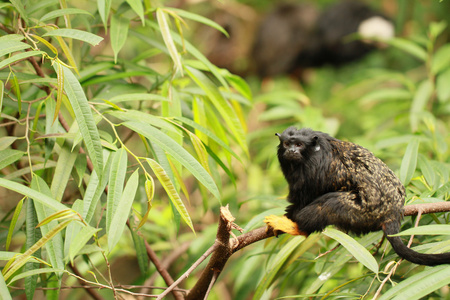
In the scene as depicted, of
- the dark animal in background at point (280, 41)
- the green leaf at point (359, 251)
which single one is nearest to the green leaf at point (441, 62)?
the green leaf at point (359, 251)

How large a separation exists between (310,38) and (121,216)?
195 inches

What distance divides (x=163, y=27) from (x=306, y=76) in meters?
4.21

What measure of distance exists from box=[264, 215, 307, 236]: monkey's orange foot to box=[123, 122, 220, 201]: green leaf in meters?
0.38

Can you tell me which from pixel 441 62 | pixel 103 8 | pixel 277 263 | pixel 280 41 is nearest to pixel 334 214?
pixel 277 263

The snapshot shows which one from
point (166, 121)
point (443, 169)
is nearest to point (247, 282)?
point (443, 169)

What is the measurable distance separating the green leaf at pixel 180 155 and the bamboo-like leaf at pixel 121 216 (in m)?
0.16

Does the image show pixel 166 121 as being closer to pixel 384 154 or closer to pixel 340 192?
pixel 340 192

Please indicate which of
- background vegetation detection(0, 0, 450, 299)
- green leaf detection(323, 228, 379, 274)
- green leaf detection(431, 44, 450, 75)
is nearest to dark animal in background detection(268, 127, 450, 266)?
background vegetation detection(0, 0, 450, 299)

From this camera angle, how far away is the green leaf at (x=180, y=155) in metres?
1.31

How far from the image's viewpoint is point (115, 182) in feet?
4.02

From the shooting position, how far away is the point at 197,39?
554 centimetres

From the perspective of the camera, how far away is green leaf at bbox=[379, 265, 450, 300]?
1.17 m

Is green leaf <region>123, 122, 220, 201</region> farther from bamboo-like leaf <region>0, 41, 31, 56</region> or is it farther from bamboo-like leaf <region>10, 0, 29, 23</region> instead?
bamboo-like leaf <region>10, 0, 29, 23</region>

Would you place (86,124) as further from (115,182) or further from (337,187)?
(337,187)
